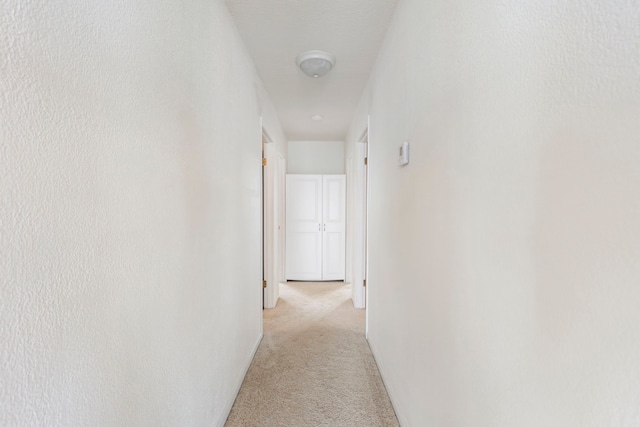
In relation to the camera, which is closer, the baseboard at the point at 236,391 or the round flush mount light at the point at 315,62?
the baseboard at the point at 236,391

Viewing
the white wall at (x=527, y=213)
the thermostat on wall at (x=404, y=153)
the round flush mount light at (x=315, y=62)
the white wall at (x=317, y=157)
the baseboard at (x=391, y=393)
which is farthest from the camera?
the white wall at (x=317, y=157)

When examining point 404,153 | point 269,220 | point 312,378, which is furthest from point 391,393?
point 269,220

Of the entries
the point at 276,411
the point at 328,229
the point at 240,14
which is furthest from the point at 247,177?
the point at 328,229

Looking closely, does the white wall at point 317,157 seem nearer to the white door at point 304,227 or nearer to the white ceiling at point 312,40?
the white door at point 304,227

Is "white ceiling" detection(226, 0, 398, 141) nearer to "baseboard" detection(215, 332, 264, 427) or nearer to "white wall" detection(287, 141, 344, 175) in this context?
"white wall" detection(287, 141, 344, 175)

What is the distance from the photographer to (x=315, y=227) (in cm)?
503

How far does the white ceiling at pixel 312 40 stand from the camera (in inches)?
71.2

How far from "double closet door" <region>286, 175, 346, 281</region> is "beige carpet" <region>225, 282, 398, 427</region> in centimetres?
142

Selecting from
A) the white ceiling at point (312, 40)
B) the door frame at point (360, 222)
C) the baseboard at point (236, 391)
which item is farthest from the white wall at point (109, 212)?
the door frame at point (360, 222)

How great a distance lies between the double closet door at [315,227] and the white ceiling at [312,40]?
1742 mm

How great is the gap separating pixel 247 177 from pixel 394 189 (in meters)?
1.07

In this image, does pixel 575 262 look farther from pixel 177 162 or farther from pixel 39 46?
pixel 177 162

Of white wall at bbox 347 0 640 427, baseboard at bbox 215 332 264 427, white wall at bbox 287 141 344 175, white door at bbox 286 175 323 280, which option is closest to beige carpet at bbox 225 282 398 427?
baseboard at bbox 215 332 264 427

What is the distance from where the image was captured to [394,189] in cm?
195
